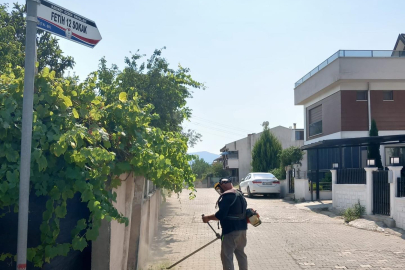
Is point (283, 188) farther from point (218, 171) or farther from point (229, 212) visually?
point (218, 171)

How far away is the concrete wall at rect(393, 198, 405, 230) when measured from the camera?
11508mm

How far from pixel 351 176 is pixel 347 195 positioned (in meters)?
0.75

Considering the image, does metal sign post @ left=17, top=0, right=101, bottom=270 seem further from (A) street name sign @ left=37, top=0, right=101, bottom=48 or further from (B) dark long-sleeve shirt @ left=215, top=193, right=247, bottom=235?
(B) dark long-sleeve shirt @ left=215, top=193, right=247, bottom=235

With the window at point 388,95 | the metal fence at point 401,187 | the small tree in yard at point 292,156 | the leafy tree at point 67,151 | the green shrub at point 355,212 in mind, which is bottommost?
the green shrub at point 355,212

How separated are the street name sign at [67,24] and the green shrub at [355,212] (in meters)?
12.3

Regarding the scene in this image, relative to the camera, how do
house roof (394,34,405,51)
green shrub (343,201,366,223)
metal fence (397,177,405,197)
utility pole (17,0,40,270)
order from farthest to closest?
1. house roof (394,34,405,51)
2. green shrub (343,201,366,223)
3. metal fence (397,177,405,197)
4. utility pole (17,0,40,270)

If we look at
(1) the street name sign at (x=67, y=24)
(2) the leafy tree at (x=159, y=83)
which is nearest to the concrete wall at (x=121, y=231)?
(1) the street name sign at (x=67, y=24)

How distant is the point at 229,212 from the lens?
6.36 metres

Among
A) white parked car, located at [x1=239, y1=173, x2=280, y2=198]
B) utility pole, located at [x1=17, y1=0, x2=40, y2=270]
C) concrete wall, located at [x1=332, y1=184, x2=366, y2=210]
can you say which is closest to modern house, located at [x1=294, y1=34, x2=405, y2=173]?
white parked car, located at [x1=239, y1=173, x2=280, y2=198]

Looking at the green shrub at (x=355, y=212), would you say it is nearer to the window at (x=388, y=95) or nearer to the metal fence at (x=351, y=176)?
the metal fence at (x=351, y=176)

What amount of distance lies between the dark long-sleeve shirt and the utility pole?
369 centimetres

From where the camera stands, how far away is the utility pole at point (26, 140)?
2791 mm

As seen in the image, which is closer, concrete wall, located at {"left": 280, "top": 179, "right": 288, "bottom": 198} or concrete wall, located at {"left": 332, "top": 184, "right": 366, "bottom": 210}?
concrete wall, located at {"left": 332, "top": 184, "right": 366, "bottom": 210}

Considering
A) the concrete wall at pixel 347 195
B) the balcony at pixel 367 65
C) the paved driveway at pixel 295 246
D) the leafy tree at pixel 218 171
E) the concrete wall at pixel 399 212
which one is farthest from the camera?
the leafy tree at pixel 218 171
